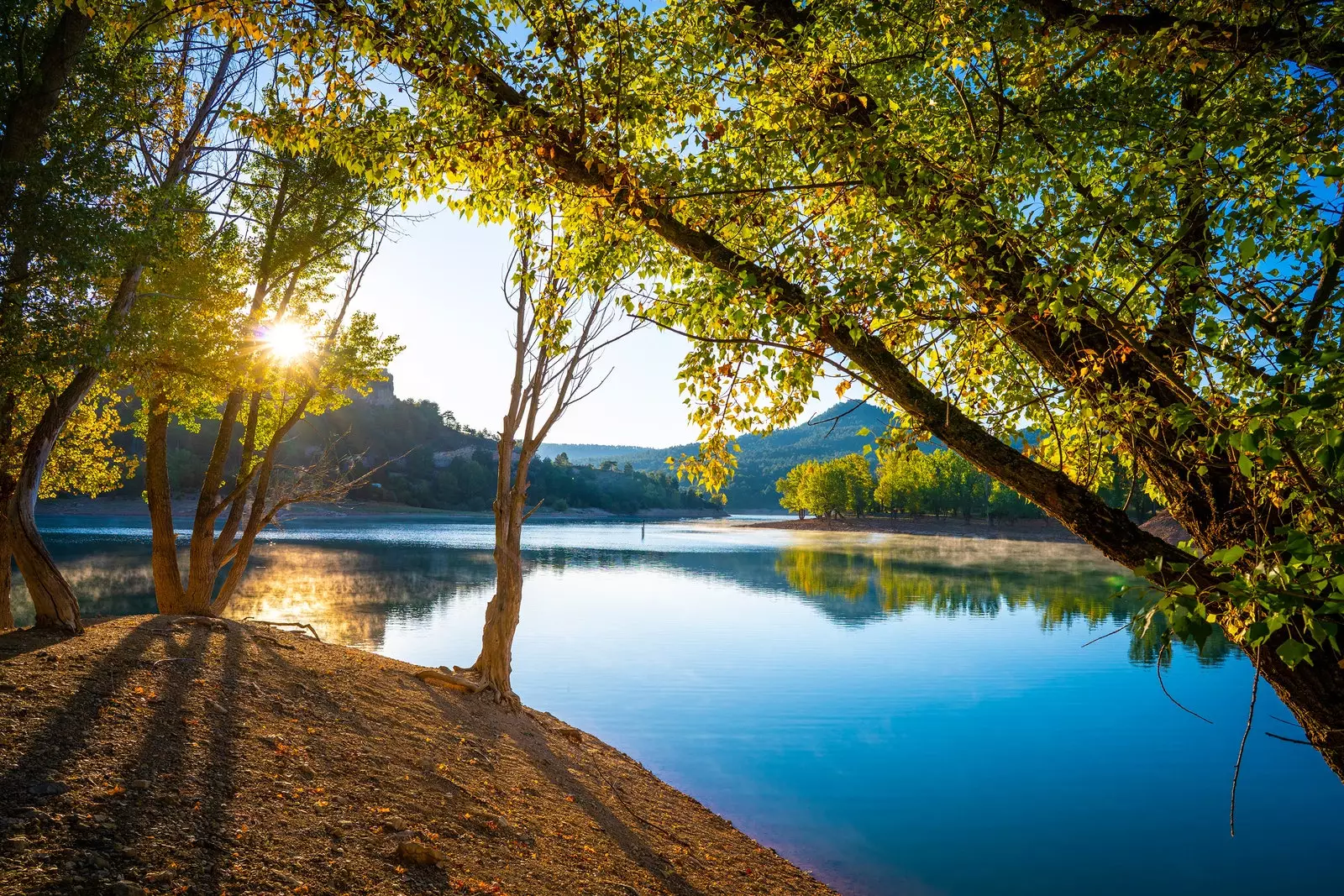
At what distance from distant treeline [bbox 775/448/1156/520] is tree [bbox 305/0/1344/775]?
224 ft

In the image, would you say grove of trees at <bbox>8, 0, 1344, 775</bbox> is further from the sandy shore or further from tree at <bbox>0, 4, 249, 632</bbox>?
the sandy shore

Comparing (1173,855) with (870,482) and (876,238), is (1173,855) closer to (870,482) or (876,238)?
(876,238)

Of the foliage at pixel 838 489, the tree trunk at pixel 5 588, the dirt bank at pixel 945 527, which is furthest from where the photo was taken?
the foliage at pixel 838 489

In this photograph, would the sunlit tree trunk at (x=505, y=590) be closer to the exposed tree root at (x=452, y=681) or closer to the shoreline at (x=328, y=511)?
the exposed tree root at (x=452, y=681)

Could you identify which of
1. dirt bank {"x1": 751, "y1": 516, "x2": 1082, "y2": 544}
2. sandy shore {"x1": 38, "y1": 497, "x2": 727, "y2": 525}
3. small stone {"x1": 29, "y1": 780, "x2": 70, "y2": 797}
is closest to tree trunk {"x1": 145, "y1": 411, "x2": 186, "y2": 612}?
small stone {"x1": 29, "y1": 780, "x2": 70, "y2": 797}

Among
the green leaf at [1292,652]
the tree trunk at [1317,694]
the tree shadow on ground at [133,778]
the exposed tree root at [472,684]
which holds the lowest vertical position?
the exposed tree root at [472,684]

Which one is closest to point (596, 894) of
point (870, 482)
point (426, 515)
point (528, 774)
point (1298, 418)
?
point (528, 774)

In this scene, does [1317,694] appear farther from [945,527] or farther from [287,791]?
[945,527]

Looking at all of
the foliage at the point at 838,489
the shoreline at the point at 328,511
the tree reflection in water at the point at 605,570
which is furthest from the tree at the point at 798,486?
the tree reflection in water at the point at 605,570

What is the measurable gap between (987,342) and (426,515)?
300ft

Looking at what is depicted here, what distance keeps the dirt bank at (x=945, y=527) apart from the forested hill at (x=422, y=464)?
20745 mm

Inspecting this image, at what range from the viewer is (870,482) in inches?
3846

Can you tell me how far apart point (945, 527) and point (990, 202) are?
8963 cm

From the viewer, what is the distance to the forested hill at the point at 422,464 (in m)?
85.2
